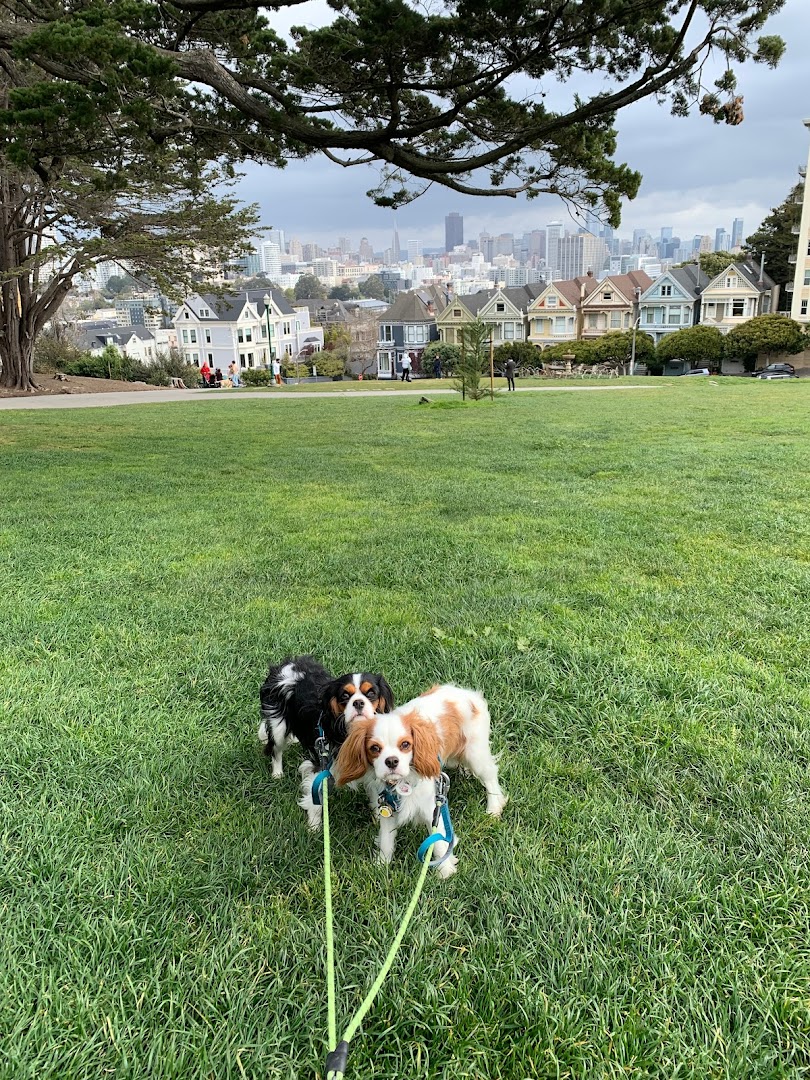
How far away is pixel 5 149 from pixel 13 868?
7595 mm

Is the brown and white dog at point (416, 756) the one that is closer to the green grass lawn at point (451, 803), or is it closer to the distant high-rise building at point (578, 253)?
the green grass lawn at point (451, 803)

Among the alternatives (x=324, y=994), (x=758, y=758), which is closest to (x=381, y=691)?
(x=324, y=994)

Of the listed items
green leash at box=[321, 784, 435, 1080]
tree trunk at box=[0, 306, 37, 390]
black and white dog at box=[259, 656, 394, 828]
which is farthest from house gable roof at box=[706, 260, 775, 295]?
green leash at box=[321, 784, 435, 1080]

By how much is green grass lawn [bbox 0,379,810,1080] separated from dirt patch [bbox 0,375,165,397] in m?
21.0

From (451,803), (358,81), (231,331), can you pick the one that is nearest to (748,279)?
(231,331)

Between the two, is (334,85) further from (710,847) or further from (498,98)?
(710,847)

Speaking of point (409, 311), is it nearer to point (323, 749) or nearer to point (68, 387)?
point (68, 387)

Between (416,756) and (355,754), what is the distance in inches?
6.8

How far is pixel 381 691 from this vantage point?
86.9 inches

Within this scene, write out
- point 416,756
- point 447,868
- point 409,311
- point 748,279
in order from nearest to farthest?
point 416,756 < point 447,868 < point 748,279 < point 409,311

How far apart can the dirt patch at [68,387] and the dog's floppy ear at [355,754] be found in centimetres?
2484

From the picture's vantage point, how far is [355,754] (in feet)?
6.29

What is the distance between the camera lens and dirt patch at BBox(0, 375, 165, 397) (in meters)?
23.5

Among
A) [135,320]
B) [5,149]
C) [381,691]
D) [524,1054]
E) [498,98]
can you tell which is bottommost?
[524,1054]
